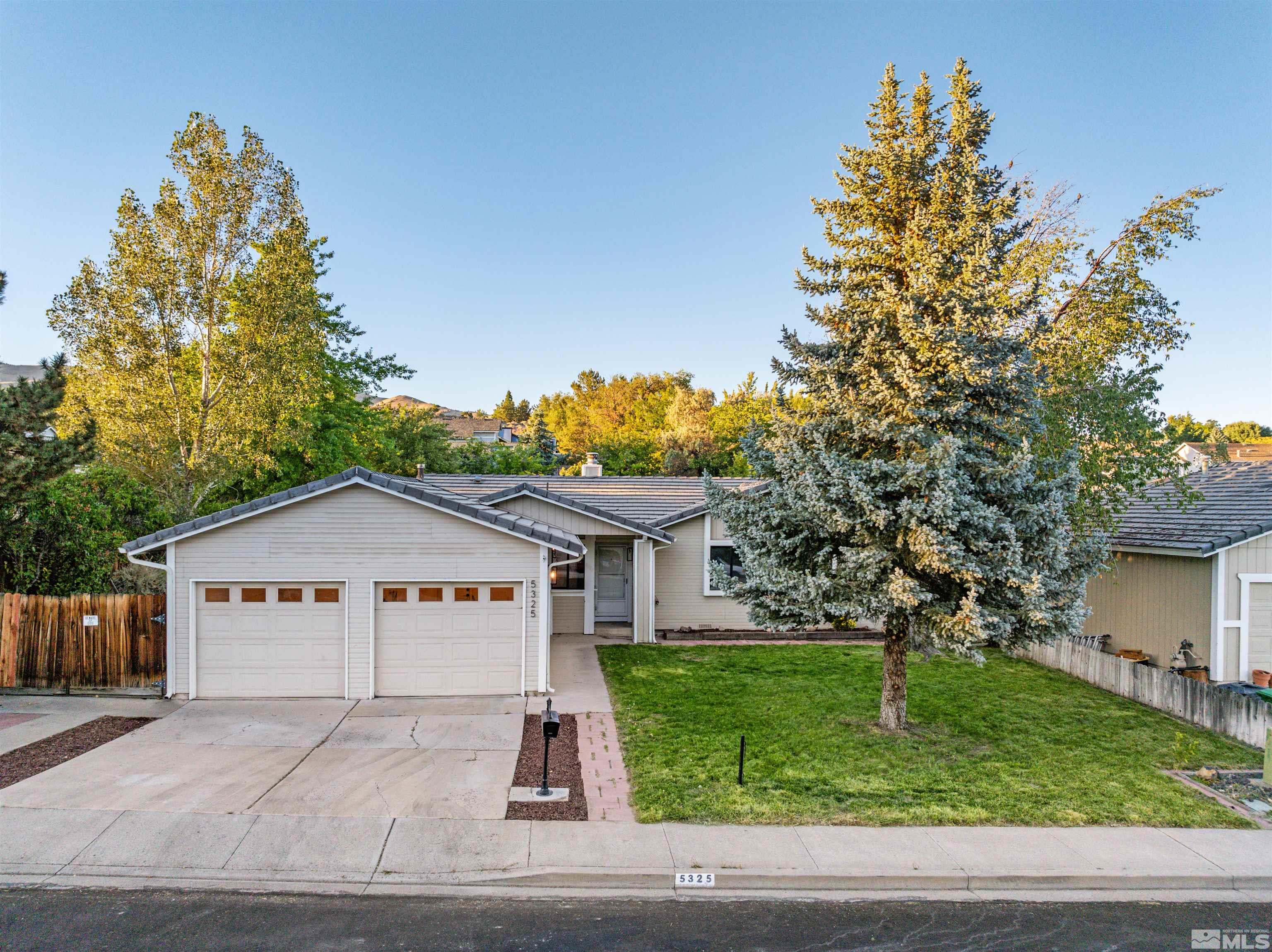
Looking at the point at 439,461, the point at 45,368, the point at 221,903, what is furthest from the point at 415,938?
the point at 439,461

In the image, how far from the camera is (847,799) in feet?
26.5

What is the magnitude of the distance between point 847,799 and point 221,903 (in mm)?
6282

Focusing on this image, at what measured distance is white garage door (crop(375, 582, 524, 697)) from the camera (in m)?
12.1

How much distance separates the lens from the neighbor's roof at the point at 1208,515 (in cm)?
1288

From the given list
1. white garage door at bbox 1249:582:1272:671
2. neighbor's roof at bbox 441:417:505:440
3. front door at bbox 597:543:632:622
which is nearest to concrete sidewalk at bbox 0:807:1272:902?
white garage door at bbox 1249:582:1272:671

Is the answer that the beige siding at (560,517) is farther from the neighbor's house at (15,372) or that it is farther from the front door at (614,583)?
the neighbor's house at (15,372)

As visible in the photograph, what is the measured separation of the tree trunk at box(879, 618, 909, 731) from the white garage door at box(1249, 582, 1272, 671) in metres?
7.54

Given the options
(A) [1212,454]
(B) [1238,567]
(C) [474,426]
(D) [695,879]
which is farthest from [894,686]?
(C) [474,426]

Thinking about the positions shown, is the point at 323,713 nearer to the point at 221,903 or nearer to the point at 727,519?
the point at 221,903

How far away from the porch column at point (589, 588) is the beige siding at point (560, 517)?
1.03 metres

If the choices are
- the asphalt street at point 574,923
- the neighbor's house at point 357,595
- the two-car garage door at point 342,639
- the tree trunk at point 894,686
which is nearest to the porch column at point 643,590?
the neighbor's house at point 357,595

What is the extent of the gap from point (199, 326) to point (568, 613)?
11311 millimetres

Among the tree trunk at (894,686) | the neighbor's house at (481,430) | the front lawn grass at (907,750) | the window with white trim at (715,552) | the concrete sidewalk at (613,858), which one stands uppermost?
the neighbor's house at (481,430)

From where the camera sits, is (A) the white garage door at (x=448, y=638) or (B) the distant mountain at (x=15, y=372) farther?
(B) the distant mountain at (x=15, y=372)
